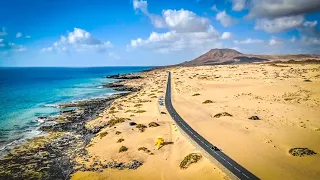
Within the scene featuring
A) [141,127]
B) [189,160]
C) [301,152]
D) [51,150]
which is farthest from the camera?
[141,127]

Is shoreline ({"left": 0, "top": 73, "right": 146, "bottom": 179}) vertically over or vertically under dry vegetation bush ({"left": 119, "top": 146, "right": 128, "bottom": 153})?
under

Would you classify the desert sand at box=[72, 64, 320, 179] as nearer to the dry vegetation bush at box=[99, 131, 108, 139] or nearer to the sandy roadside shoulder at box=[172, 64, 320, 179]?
the sandy roadside shoulder at box=[172, 64, 320, 179]

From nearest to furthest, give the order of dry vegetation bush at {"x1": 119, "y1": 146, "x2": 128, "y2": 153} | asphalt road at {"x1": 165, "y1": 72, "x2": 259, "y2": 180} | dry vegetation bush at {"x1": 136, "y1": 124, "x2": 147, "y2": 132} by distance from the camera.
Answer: asphalt road at {"x1": 165, "y1": 72, "x2": 259, "y2": 180}
dry vegetation bush at {"x1": 119, "y1": 146, "x2": 128, "y2": 153}
dry vegetation bush at {"x1": 136, "y1": 124, "x2": 147, "y2": 132}

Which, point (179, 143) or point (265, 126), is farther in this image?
point (265, 126)

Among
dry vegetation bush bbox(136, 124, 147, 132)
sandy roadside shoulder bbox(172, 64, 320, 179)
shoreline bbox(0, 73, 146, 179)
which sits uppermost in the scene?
sandy roadside shoulder bbox(172, 64, 320, 179)

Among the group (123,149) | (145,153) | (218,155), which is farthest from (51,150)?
(218,155)

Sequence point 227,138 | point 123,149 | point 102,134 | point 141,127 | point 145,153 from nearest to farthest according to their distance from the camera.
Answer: point 145,153, point 123,149, point 227,138, point 102,134, point 141,127

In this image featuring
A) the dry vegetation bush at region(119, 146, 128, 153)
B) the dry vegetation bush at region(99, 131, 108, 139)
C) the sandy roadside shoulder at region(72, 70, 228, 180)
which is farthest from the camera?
the dry vegetation bush at region(99, 131, 108, 139)

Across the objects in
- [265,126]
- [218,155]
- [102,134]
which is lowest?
[102,134]

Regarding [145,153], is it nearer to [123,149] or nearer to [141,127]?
[123,149]

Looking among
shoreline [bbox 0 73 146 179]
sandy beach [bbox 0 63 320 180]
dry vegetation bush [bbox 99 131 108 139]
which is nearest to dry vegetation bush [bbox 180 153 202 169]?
sandy beach [bbox 0 63 320 180]
